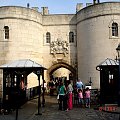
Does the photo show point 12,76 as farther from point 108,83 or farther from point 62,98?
point 108,83

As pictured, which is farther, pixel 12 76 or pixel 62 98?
pixel 12 76

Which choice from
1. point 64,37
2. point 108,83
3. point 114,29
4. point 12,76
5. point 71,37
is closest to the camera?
point 12,76

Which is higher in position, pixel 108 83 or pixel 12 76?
pixel 12 76

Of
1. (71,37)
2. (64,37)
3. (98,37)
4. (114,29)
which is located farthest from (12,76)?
(71,37)

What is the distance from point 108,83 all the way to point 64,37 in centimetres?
1401

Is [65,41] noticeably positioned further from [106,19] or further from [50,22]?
[106,19]

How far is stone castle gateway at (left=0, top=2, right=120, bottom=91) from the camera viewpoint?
86.9ft

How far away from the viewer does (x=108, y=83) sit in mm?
17328

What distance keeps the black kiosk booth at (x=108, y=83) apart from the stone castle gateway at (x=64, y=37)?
8.95 m

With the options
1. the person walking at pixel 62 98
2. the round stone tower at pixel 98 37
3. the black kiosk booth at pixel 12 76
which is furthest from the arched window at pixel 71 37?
the person walking at pixel 62 98

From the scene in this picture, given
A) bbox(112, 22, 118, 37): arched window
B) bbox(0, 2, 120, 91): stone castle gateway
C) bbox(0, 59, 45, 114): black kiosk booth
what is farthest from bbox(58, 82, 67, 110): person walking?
bbox(112, 22, 118, 37): arched window

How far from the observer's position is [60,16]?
3092cm

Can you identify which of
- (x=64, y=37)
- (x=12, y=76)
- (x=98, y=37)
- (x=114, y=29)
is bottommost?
(x=12, y=76)

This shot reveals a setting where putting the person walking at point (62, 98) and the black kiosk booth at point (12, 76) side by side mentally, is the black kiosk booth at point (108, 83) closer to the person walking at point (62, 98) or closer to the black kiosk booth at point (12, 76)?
the person walking at point (62, 98)
